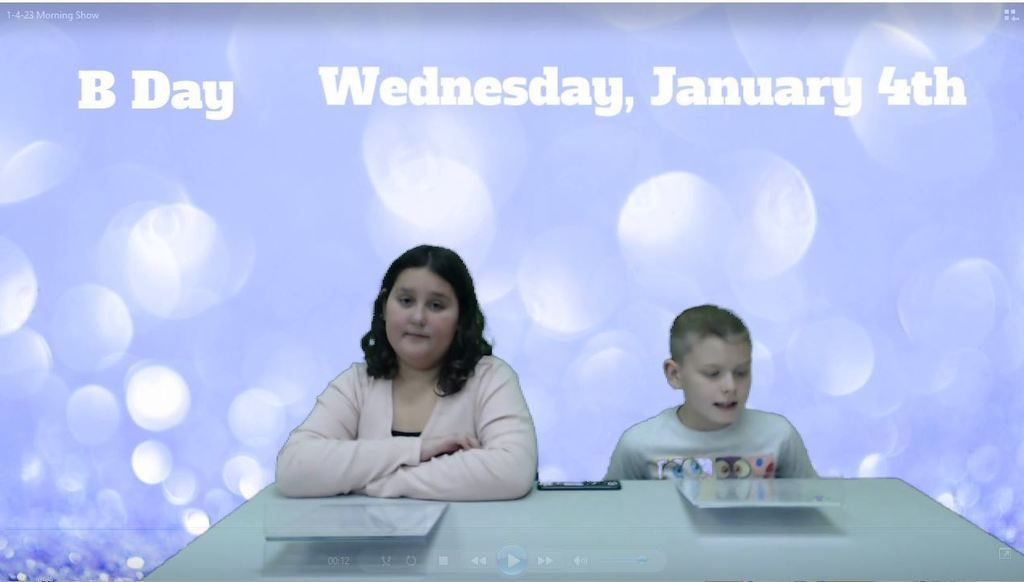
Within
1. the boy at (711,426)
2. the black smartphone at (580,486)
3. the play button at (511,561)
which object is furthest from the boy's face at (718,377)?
the play button at (511,561)

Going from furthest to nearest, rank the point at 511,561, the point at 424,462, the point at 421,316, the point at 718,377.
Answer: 1. the point at 718,377
2. the point at 421,316
3. the point at 424,462
4. the point at 511,561

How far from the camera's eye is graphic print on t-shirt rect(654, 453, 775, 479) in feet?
7.02

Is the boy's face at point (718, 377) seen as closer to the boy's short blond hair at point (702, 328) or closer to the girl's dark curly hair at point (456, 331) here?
the boy's short blond hair at point (702, 328)

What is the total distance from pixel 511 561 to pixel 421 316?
2.08 ft

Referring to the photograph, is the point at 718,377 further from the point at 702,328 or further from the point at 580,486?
the point at 580,486

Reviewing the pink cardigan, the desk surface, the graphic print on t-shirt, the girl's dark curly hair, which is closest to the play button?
the desk surface

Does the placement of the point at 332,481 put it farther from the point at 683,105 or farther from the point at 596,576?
the point at 683,105

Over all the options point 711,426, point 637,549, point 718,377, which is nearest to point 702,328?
point 718,377

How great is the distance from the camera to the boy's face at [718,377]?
2.08 meters

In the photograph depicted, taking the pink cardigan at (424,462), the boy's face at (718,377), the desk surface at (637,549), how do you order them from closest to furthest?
the desk surface at (637,549)
the pink cardigan at (424,462)
the boy's face at (718,377)

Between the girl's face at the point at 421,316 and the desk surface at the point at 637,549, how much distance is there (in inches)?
16.1

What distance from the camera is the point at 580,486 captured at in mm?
1880

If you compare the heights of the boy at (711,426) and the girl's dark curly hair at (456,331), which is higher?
the girl's dark curly hair at (456,331)

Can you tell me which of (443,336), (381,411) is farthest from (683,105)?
(381,411)
